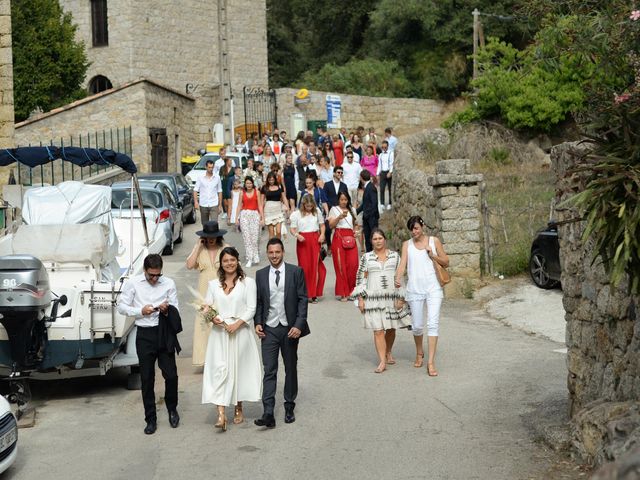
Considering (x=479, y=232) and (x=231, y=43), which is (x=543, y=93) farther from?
(x=231, y=43)

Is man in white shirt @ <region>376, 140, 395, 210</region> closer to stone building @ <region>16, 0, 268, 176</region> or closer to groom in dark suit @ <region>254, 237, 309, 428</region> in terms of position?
stone building @ <region>16, 0, 268, 176</region>

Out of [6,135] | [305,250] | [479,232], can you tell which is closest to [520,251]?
[479,232]

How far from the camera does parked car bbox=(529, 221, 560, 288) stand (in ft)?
55.1

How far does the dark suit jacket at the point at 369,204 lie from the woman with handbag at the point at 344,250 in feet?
8.17

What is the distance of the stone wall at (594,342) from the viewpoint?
26.2 feet

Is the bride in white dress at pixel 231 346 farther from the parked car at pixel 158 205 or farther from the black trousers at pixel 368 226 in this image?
the parked car at pixel 158 205

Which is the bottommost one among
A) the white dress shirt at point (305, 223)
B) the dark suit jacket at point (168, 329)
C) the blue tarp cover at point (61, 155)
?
the dark suit jacket at point (168, 329)

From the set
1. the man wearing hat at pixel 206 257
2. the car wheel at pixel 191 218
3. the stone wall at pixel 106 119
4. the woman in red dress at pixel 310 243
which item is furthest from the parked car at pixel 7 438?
the stone wall at pixel 106 119

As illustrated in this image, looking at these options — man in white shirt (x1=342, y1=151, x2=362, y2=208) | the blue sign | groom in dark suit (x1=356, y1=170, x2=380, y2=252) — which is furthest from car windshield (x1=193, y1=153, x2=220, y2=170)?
groom in dark suit (x1=356, y1=170, x2=380, y2=252)

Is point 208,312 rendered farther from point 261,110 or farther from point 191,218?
point 261,110

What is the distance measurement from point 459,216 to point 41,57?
26.3m

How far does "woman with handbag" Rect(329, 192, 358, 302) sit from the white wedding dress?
7.20 meters

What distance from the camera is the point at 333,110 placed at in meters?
45.1

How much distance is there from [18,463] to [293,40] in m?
57.1
